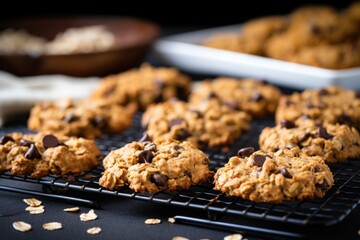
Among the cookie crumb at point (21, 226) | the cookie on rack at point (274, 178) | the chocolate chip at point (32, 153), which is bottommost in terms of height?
the cookie crumb at point (21, 226)

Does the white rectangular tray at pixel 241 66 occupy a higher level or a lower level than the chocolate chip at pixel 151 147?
higher

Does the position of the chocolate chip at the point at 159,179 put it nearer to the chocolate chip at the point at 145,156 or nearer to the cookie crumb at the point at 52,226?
the chocolate chip at the point at 145,156

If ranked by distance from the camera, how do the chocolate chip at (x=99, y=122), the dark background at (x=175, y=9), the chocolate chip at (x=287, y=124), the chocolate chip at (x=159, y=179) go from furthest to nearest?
1. the dark background at (x=175, y=9)
2. the chocolate chip at (x=99, y=122)
3. the chocolate chip at (x=287, y=124)
4. the chocolate chip at (x=159, y=179)

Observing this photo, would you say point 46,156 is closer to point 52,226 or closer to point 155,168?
point 52,226

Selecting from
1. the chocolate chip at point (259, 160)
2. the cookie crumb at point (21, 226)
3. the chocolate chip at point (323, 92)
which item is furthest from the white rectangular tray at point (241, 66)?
the cookie crumb at point (21, 226)

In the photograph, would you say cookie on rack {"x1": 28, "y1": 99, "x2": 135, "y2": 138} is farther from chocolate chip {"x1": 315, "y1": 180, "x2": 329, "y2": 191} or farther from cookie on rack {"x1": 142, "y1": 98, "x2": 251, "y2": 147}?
chocolate chip {"x1": 315, "y1": 180, "x2": 329, "y2": 191}

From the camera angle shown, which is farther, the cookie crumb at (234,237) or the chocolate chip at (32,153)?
the chocolate chip at (32,153)

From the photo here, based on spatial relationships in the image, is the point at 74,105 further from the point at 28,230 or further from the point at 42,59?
the point at 28,230
